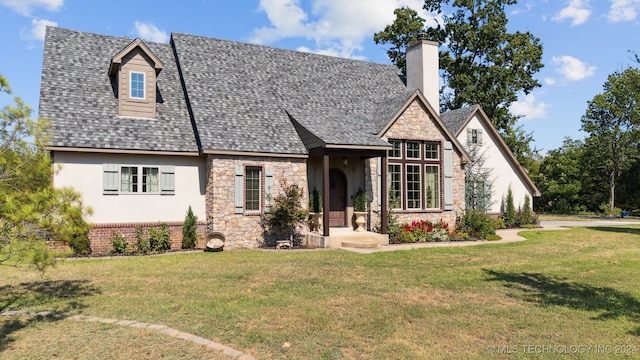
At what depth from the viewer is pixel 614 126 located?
4262cm

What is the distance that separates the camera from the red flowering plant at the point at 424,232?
16922 mm

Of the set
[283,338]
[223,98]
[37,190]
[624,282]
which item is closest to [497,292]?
[624,282]

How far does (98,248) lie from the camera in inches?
561

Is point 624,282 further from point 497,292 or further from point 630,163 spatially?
point 630,163

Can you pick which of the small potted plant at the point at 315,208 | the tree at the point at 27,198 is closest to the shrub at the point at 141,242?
the small potted plant at the point at 315,208

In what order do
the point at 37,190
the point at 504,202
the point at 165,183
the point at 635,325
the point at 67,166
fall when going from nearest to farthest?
the point at 37,190 < the point at 635,325 < the point at 67,166 < the point at 165,183 < the point at 504,202

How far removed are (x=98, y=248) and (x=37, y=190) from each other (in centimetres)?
929

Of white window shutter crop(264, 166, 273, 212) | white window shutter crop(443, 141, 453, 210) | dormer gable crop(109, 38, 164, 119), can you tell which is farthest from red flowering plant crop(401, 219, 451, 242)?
dormer gable crop(109, 38, 164, 119)

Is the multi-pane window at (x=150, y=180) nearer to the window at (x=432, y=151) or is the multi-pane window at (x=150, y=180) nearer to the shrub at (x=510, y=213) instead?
the window at (x=432, y=151)

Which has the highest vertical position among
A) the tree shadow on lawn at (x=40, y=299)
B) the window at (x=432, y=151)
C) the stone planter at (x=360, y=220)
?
the window at (x=432, y=151)

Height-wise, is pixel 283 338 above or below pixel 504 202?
below

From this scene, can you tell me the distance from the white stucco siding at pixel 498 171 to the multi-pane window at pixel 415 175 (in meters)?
4.61

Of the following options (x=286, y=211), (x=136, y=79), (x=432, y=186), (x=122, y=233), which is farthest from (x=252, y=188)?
(x=432, y=186)

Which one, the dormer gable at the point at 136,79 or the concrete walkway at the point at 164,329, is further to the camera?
the dormer gable at the point at 136,79
